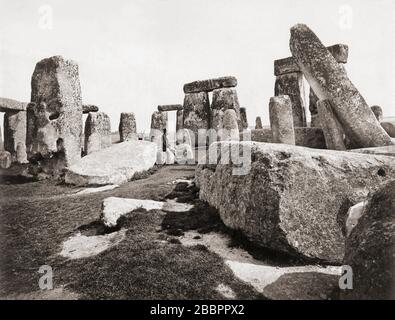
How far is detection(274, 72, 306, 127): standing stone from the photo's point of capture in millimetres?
13125

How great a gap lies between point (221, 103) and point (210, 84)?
4.53 ft

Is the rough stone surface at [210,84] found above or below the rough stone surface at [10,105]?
above

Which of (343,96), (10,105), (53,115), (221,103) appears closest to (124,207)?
(343,96)

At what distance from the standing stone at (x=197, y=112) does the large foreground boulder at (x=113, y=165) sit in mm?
6979

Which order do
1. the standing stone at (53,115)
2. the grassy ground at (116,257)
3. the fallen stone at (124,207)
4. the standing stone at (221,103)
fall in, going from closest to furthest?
the grassy ground at (116,257) < the fallen stone at (124,207) < the standing stone at (53,115) < the standing stone at (221,103)

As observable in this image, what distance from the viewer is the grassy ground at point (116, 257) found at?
10.8ft

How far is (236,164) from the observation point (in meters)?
4.92

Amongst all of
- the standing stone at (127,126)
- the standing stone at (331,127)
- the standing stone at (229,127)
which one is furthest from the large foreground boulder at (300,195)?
the standing stone at (127,126)

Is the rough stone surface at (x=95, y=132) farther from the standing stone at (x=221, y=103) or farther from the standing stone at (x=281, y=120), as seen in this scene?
the standing stone at (x=281, y=120)

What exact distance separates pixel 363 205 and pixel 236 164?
6.29 ft

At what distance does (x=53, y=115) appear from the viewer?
9891 mm

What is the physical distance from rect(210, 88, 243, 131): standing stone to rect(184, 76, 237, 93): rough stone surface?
0.29m

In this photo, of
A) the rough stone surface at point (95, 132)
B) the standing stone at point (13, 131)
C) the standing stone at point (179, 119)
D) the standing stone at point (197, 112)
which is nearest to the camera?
the rough stone surface at point (95, 132)

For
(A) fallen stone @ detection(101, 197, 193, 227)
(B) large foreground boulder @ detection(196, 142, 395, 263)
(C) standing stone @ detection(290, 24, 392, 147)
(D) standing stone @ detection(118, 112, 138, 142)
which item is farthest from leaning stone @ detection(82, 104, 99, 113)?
(B) large foreground boulder @ detection(196, 142, 395, 263)
